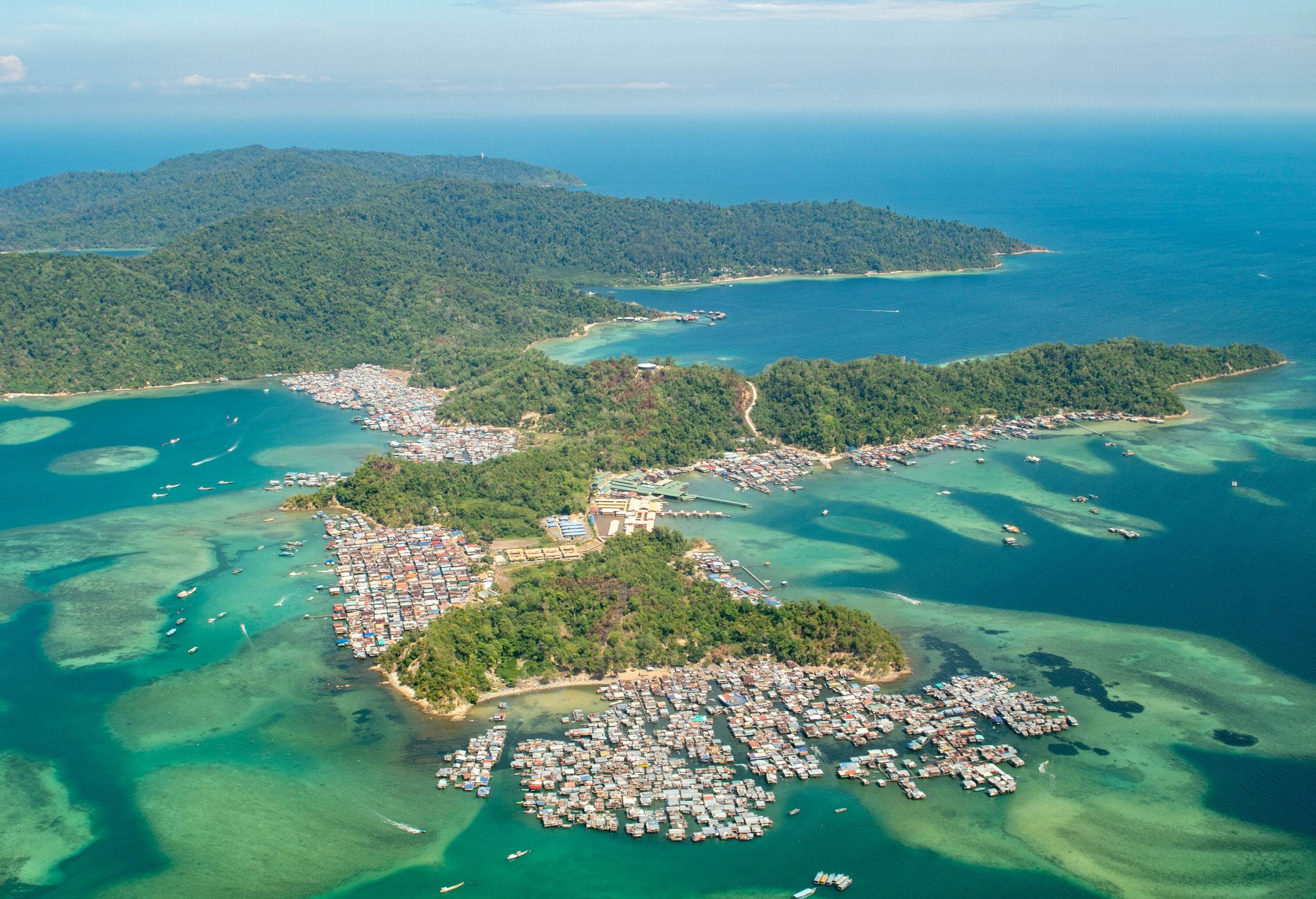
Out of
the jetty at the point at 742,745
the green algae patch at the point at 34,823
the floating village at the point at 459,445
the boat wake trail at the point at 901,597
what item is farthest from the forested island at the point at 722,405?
the green algae patch at the point at 34,823

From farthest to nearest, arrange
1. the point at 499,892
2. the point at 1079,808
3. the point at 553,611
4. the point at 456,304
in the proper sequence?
the point at 456,304, the point at 553,611, the point at 1079,808, the point at 499,892

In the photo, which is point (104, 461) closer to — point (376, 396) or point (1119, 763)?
point (376, 396)

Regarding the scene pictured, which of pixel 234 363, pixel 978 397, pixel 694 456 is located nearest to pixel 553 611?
pixel 694 456

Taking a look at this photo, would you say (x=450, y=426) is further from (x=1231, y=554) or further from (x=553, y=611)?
(x=1231, y=554)

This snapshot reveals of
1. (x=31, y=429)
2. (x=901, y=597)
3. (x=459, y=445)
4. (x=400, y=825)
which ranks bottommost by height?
(x=400, y=825)

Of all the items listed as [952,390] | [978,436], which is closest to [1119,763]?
[978,436]

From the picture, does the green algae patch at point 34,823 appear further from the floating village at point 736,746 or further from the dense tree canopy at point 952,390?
the dense tree canopy at point 952,390
